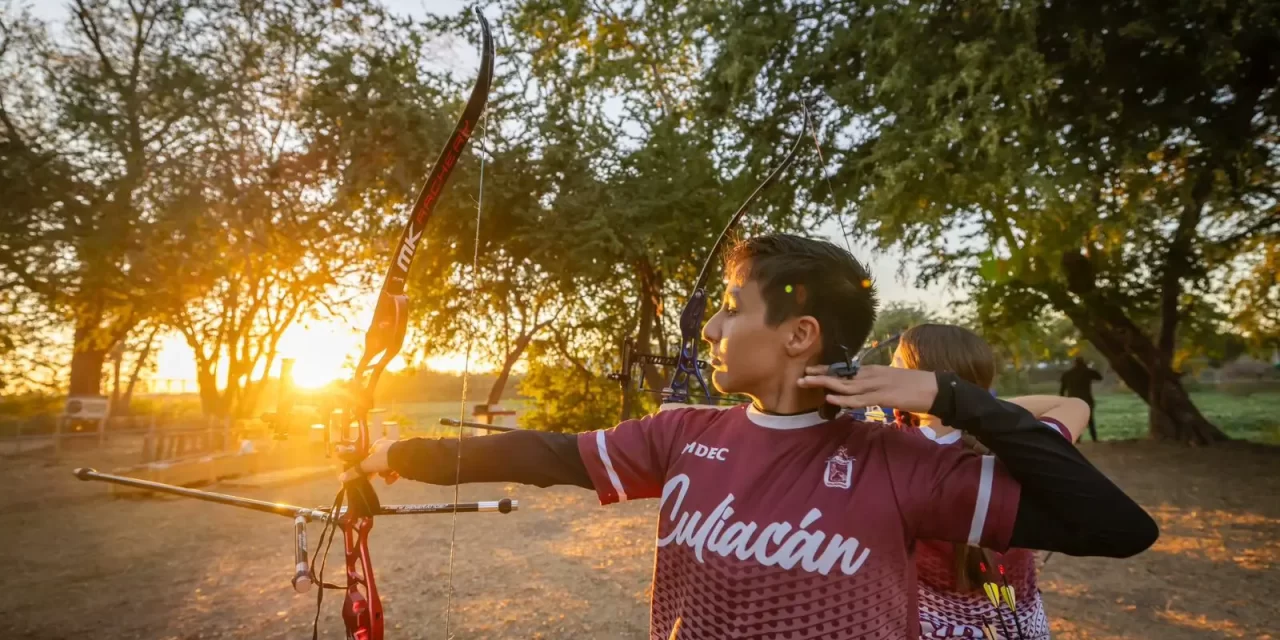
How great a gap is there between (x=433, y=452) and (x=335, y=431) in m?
0.40

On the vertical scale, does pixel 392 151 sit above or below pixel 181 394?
above

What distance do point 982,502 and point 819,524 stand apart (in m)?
0.31

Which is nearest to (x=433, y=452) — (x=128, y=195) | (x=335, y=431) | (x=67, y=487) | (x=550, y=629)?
(x=335, y=431)

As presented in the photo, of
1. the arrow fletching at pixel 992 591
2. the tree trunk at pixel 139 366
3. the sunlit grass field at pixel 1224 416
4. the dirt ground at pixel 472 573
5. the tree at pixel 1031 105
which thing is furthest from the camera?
the tree trunk at pixel 139 366

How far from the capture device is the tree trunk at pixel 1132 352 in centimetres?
1430

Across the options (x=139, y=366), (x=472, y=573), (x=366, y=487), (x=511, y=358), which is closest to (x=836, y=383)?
(x=366, y=487)

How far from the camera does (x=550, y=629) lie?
5312 millimetres

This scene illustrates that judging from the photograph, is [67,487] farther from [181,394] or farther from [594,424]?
[181,394]

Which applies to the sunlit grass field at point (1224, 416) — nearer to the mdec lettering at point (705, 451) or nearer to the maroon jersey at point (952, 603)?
the maroon jersey at point (952, 603)

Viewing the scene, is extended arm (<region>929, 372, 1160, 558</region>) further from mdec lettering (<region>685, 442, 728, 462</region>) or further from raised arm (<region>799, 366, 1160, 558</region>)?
mdec lettering (<region>685, 442, 728, 462</region>)

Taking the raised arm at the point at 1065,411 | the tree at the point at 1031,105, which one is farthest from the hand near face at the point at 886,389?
the tree at the point at 1031,105

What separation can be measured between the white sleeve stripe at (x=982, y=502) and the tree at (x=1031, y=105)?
7377 mm

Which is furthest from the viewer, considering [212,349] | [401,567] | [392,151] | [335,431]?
[212,349]

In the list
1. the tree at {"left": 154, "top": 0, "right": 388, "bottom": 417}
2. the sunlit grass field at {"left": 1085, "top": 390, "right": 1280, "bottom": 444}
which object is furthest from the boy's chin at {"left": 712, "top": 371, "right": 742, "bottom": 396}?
the sunlit grass field at {"left": 1085, "top": 390, "right": 1280, "bottom": 444}
